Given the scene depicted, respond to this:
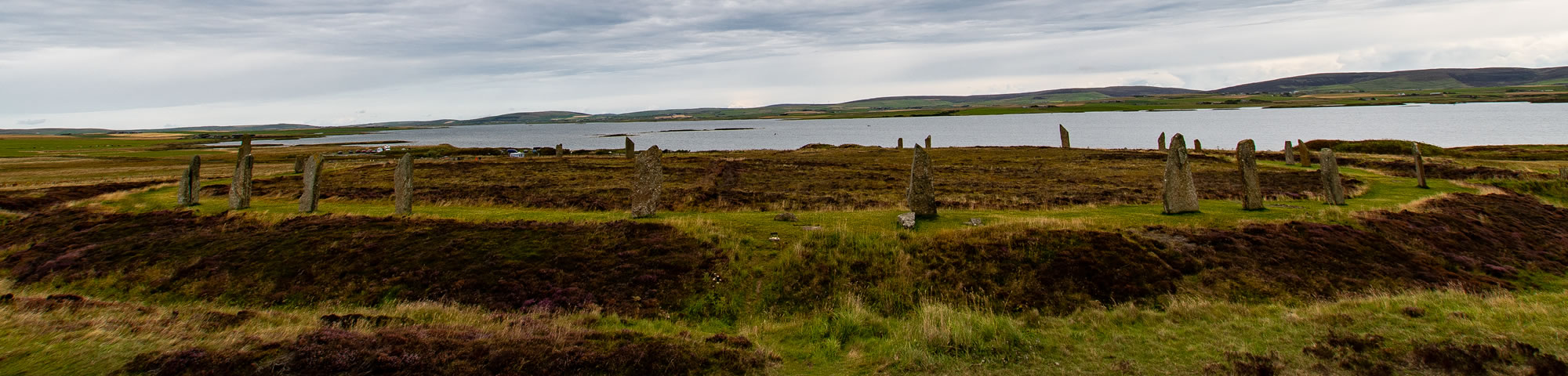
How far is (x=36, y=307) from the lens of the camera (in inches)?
396

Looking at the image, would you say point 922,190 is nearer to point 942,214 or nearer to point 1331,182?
point 942,214

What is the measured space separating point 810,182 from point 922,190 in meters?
16.9

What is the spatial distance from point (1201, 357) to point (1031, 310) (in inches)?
119

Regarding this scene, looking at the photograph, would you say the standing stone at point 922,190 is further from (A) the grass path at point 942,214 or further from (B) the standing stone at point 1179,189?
(B) the standing stone at point 1179,189

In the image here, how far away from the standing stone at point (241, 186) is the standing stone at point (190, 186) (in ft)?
7.26

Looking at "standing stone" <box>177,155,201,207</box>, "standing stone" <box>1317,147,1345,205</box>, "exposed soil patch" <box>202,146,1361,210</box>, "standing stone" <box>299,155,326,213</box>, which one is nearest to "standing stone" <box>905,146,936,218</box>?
"exposed soil patch" <box>202,146,1361,210</box>

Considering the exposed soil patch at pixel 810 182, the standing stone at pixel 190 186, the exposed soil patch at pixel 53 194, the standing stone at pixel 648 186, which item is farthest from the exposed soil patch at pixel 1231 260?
the exposed soil patch at pixel 53 194

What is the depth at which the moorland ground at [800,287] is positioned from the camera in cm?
800

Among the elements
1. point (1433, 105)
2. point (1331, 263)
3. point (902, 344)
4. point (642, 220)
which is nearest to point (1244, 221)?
point (1331, 263)

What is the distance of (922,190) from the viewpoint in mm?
16891

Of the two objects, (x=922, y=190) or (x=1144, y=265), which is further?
(x=922, y=190)

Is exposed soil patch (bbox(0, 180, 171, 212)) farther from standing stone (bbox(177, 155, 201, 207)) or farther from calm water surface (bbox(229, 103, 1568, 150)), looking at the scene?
calm water surface (bbox(229, 103, 1568, 150))

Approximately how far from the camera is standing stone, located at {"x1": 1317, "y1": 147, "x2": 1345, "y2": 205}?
19.2m

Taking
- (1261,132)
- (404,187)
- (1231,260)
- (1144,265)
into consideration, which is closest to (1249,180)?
(1231,260)
